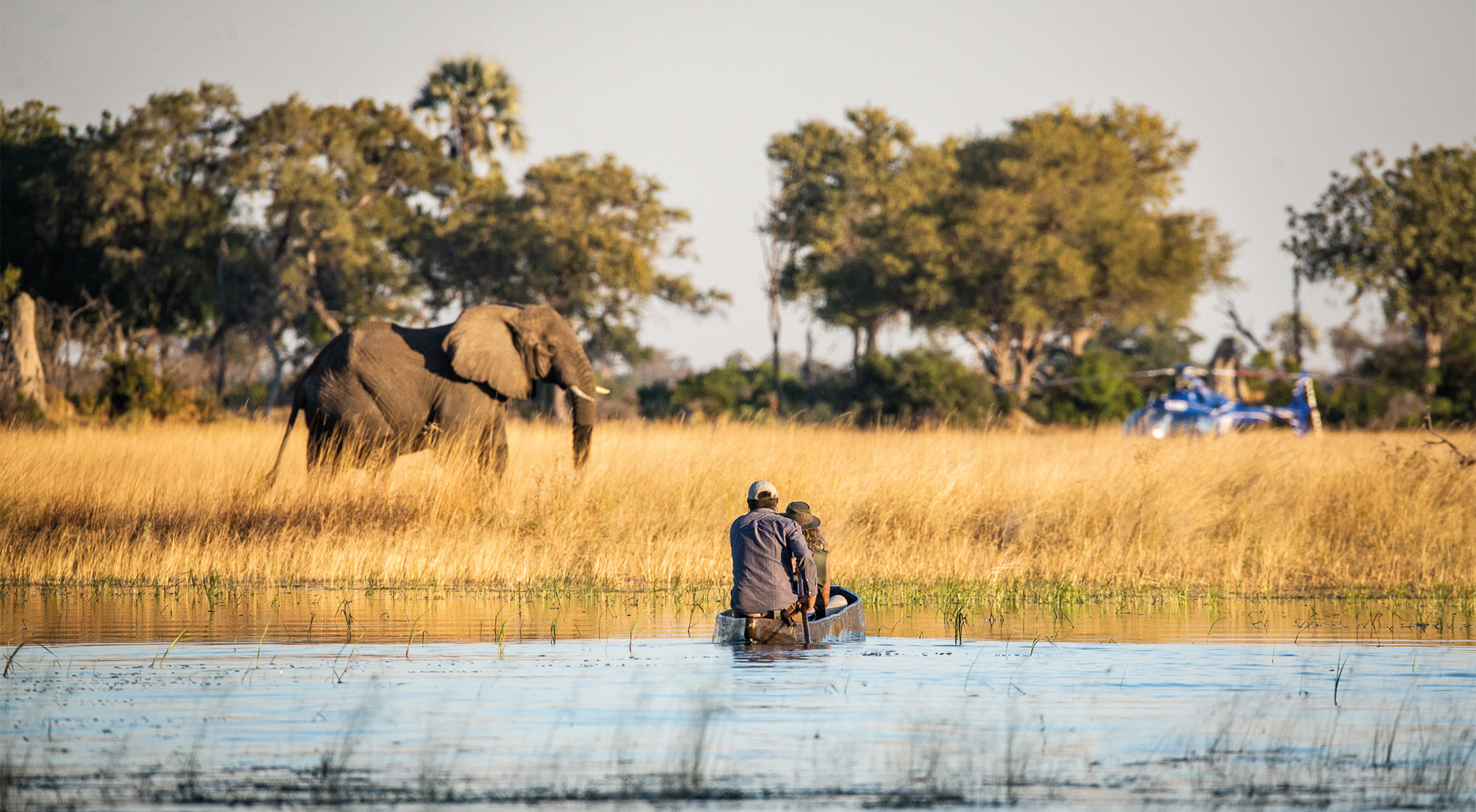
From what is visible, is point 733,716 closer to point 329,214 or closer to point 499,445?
point 499,445

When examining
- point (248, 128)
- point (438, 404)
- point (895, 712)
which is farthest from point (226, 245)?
point (895, 712)

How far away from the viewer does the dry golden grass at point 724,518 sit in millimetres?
15133

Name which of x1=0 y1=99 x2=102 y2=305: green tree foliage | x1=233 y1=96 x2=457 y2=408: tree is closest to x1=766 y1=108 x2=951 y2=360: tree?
x1=233 y1=96 x2=457 y2=408: tree

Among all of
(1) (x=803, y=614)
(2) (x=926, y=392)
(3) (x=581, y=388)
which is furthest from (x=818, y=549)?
(2) (x=926, y=392)

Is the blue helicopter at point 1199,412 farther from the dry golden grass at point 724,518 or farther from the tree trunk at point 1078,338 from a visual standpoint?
the tree trunk at point 1078,338

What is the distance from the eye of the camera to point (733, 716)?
8.11 meters

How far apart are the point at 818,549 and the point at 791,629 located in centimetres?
69

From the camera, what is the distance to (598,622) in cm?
1213

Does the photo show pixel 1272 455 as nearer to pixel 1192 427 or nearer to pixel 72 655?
pixel 1192 427

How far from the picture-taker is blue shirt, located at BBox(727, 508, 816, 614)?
Answer: 35.1ft

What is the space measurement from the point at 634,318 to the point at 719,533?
116 feet

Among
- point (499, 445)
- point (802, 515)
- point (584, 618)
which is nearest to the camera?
point (802, 515)

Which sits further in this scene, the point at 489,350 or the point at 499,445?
the point at 489,350

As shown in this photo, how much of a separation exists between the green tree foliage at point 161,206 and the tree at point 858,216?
1880 cm
